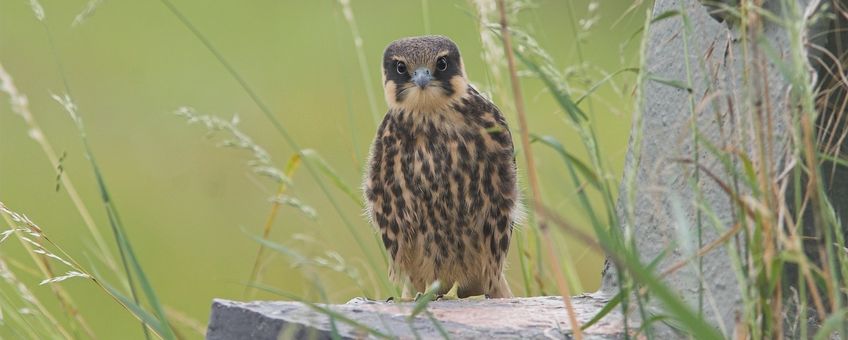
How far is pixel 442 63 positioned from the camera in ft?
11.5

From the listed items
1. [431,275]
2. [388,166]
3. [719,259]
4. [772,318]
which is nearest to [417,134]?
[388,166]

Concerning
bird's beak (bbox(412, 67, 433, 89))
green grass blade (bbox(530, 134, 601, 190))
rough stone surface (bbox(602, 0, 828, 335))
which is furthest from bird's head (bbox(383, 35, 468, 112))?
green grass blade (bbox(530, 134, 601, 190))

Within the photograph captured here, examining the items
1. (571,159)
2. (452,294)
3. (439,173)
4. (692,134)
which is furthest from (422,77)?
(571,159)

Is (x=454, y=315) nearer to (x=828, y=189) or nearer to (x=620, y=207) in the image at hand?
(x=620, y=207)

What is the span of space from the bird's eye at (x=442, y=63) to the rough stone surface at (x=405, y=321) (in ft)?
2.54

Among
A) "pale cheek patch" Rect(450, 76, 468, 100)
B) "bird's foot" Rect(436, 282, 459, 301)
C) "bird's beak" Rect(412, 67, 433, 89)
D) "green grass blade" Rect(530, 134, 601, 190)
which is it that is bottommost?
"bird's foot" Rect(436, 282, 459, 301)

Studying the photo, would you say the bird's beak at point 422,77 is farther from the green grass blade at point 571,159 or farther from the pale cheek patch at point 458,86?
the green grass blade at point 571,159

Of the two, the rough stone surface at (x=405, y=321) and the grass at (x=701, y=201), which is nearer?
the grass at (x=701, y=201)

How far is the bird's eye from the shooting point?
3.49 m

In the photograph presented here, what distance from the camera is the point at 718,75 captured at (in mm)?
2811

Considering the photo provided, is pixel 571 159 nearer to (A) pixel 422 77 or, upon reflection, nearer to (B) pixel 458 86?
(A) pixel 422 77

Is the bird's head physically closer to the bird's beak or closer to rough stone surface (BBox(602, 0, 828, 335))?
the bird's beak

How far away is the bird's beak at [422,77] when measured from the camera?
132 inches

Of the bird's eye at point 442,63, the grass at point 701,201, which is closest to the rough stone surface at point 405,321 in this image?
the grass at point 701,201
